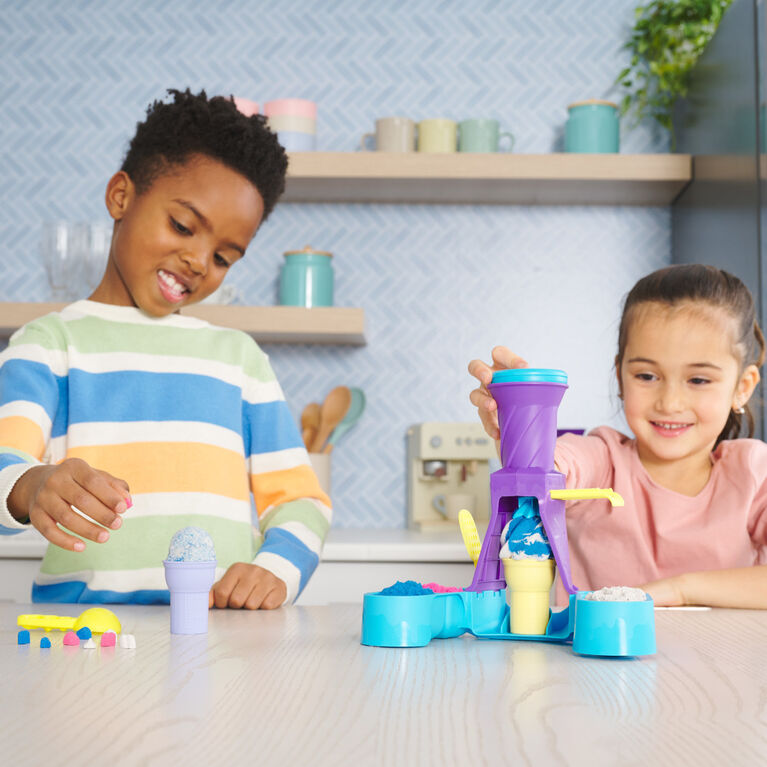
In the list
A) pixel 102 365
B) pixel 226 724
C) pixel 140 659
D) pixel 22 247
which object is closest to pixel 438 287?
pixel 22 247

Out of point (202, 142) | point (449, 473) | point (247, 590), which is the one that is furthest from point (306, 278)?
point (247, 590)

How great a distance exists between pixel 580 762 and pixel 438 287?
2.18m

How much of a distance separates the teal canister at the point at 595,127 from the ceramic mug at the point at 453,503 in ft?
3.01

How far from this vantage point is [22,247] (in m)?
2.52

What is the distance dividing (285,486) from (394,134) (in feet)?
4.50

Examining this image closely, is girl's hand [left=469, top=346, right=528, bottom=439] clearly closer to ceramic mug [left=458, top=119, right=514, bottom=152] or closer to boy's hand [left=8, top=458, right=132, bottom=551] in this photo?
boy's hand [left=8, top=458, right=132, bottom=551]

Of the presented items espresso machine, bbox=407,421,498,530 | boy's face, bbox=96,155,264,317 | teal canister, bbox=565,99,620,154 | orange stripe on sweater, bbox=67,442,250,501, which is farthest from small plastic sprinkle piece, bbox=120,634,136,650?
teal canister, bbox=565,99,620,154

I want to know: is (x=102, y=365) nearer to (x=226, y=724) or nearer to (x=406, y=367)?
(x=226, y=724)

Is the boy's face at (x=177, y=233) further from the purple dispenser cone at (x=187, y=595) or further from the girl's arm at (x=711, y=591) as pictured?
the girl's arm at (x=711, y=591)

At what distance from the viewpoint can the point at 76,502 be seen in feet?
2.27

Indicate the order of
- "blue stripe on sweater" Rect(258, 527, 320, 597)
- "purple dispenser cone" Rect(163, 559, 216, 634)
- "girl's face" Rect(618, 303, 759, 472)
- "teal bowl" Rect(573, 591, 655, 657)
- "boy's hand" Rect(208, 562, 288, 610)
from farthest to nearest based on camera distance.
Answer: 1. "girl's face" Rect(618, 303, 759, 472)
2. "blue stripe on sweater" Rect(258, 527, 320, 597)
3. "boy's hand" Rect(208, 562, 288, 610)
4. "purple dispenser cone" Rect(163, 559, 216, 634)
5. "teal bowl" Rect(573, 591, 655, 657)

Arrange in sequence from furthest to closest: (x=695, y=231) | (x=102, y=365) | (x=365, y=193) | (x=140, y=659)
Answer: (x=365, y=193) → (x=695, y=231) → (x=102, y=365) → (x=140, y=659)

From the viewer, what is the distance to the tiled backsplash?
8.21 ft

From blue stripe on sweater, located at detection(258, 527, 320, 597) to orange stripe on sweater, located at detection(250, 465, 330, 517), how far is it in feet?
0.26
